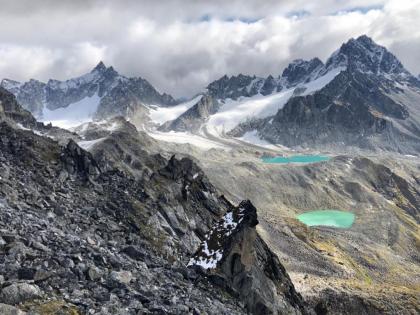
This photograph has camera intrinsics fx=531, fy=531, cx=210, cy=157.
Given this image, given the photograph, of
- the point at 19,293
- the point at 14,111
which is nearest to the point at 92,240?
the point at 19,293

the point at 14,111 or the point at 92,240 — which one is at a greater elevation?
the point at 14,111

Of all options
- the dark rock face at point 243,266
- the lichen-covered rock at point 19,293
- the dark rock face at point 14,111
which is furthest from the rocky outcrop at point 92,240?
the dark rock face at point 14,111

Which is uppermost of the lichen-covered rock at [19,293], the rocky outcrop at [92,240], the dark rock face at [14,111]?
the dark rock face at [14,111]

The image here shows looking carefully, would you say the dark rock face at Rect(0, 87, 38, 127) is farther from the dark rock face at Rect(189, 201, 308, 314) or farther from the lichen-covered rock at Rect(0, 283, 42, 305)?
the lichen-covered rock at Rect(0, 283, 42, 305)

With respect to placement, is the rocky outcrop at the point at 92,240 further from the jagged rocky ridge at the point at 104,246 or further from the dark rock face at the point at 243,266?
the dark rock face at the point at 243,266

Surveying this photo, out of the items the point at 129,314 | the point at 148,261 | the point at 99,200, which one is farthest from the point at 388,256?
the point at 129,314

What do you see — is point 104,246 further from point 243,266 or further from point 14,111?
point 14,111

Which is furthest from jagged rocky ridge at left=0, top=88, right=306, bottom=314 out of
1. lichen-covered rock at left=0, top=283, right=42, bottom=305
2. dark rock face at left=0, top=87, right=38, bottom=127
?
dark rock face at left=0, top=87, right=38, bottom=127
